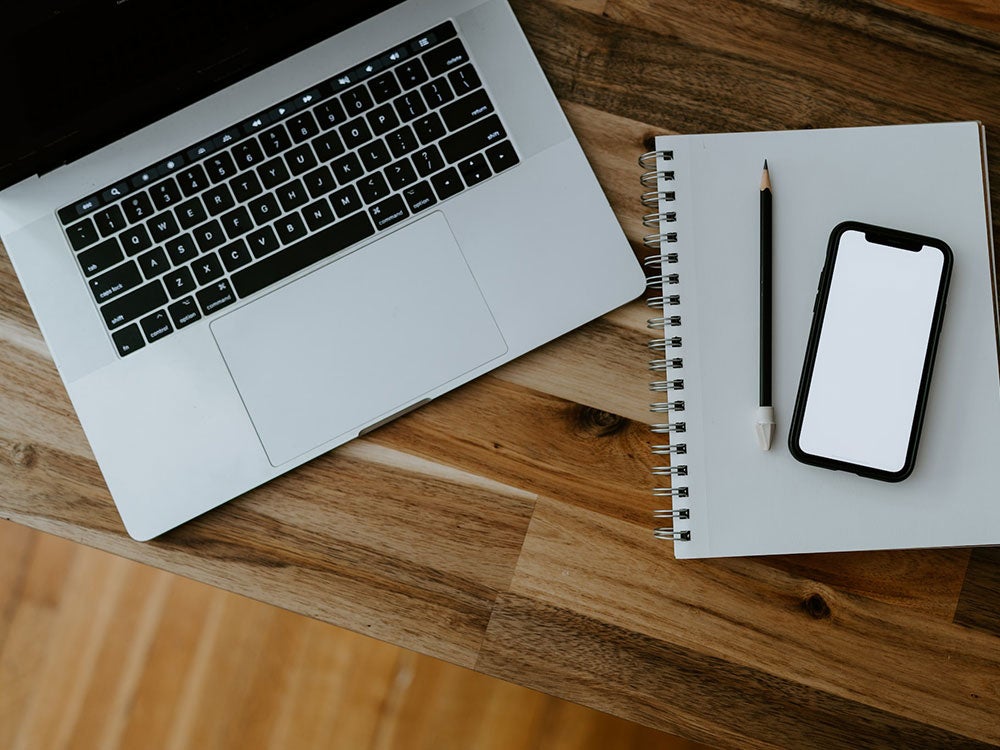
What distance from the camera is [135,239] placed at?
631mm

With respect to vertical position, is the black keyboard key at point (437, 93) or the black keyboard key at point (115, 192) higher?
the black keyboard key at point (437, 93)

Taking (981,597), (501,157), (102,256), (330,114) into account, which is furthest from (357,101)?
(981,597)

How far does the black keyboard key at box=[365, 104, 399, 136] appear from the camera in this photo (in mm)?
629

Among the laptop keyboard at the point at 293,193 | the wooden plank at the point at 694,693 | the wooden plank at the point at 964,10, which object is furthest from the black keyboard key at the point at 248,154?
the wooden plank at the point at 964,10

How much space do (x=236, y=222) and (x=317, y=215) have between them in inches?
2.5

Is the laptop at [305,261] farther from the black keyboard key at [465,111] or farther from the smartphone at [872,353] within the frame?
the smartphone at [872,353]

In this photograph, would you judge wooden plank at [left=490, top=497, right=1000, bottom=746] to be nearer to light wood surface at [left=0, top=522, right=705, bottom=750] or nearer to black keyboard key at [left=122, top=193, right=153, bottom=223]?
light wood surface at [left=0, top=522, right=705, bottom=750]

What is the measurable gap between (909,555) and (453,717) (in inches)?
15.1

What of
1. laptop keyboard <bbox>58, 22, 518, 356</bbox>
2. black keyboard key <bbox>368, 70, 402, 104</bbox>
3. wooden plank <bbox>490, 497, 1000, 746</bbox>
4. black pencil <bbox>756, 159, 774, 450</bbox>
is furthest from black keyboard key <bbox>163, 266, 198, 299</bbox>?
black pencil <bbox>756, 159, 774, 450</bbox>

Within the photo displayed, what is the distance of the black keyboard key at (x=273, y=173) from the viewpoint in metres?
0.63

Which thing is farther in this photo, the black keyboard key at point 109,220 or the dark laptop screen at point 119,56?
the black keyboard key at point 109,220

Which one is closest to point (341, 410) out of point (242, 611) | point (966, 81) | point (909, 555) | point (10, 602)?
point (242, 611)

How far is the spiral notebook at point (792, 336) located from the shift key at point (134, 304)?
40 centimetres

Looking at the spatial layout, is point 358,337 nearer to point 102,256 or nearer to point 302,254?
point 302,254
